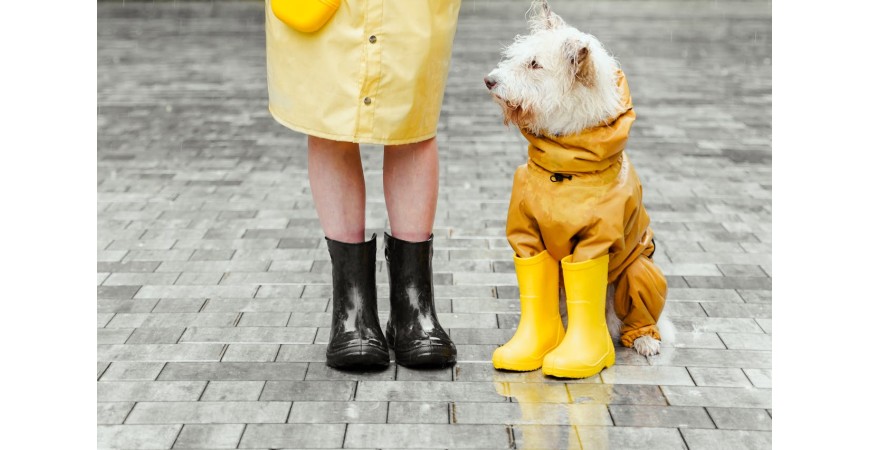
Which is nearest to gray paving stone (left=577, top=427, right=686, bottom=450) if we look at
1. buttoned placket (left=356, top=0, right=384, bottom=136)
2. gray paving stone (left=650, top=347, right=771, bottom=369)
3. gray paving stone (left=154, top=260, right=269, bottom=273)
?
gray paving stone (left=650, top=347, right=771, bottom=369)

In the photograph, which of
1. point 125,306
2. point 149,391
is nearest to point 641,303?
point 149,391

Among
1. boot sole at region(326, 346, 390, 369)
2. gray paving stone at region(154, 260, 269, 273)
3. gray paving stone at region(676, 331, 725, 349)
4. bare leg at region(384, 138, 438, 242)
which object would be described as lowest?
gray paving stone at region(676, 331, 725, 349)

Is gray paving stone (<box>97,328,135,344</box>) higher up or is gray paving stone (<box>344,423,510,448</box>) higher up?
gray paving stone (<box>97,328,135,344</box>)

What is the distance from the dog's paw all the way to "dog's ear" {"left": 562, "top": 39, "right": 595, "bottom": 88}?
96 cm

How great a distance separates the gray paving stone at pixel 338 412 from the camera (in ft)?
10.2

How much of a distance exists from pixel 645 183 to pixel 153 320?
10.8 feet

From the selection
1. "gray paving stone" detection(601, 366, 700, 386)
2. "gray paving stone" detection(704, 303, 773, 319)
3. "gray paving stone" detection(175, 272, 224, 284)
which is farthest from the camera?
"gray paving stone" detection(175, 272, 224, 284)

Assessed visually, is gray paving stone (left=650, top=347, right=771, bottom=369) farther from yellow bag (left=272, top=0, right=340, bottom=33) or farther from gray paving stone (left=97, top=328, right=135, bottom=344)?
gray paving stone (left=97, top=328, right=135, bottom=344)

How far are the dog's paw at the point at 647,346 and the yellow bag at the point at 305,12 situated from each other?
1.53m

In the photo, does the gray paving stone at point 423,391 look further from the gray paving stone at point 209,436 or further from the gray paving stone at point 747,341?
the gray paving stone at point 747,341

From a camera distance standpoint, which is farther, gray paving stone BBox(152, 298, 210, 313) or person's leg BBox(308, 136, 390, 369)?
gray paving stone BBox(152, 298, 210, 313)

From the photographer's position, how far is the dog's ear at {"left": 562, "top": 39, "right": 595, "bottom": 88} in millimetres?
3123

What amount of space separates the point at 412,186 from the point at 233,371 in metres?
0.85

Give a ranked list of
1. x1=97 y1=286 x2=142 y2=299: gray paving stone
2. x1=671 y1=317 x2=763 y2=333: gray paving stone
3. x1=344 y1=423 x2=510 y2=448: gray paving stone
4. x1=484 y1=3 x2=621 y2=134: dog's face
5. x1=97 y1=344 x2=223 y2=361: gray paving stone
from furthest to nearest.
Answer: x1=97 y1=286 x2=142 y2=299: gray paving stone
x1=671 y1=317 x2=763 y2=333: gray paving stone
x1=97 y1=344 x2=223 y2=361: gray paving stone
x1=484 y1=3 x2=621 y2=134: dog's face
x1=344 y1=423 x2=510 y2=448: gray paving stone
